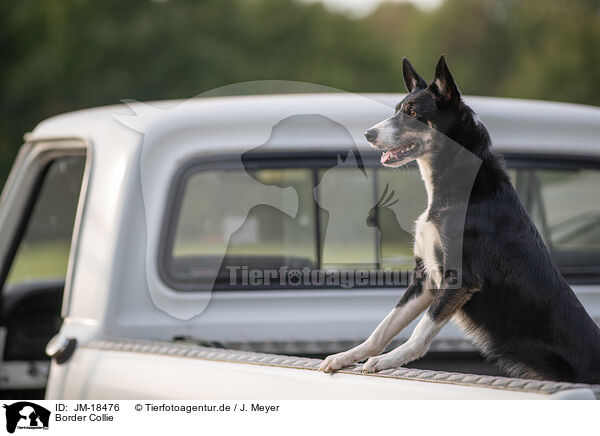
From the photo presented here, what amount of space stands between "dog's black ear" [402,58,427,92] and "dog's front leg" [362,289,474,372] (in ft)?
0.94

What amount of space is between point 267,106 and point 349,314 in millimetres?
629

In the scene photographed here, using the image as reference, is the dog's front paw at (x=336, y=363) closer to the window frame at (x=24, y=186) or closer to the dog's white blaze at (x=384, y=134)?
the dog's white blaze at (x=384, y=134)

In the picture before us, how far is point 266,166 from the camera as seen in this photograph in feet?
7.32

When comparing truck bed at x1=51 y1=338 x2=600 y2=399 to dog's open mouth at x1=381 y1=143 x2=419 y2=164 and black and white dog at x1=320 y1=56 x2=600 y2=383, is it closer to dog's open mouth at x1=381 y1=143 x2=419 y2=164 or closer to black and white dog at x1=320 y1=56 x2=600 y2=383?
black and white dog at x1=320 y1=56 x2=600 y2=383

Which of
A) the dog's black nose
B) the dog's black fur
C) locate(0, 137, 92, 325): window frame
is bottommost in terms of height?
locate(0, 137, 92, 325): window frame

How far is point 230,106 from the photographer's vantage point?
2.20 m

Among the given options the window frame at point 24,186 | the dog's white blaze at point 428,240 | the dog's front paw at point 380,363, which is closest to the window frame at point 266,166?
the window frame at point 24,186

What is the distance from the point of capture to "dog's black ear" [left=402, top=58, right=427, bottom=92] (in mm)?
1053

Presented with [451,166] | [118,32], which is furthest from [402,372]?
[118,32]

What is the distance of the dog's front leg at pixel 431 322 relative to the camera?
106 centimetres
